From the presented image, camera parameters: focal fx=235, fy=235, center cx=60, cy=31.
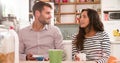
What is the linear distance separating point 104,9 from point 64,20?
1.45m

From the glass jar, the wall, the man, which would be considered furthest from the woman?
the wall

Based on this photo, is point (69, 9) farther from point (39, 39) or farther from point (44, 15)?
point (39, 39)

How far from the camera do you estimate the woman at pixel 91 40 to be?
236cm

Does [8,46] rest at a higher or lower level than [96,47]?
higher

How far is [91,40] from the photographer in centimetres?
242

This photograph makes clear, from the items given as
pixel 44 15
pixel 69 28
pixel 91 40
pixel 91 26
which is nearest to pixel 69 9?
pixel 69 28

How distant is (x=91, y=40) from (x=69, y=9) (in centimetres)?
492

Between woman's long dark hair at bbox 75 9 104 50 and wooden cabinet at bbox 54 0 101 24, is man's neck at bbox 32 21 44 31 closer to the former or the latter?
woman's long dark hair at bbox 75 9 104 50

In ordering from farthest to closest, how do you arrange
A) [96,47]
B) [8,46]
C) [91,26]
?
1. [91,26]
2. [96,47]
3. [8,46]

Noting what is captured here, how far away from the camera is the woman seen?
2.36 metres

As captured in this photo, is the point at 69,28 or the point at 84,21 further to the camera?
the point at 69,28

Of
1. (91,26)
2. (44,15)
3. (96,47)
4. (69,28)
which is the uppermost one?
(44,15)

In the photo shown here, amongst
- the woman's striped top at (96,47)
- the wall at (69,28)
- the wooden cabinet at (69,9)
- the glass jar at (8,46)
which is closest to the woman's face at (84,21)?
the woman's striped top at (96,47)

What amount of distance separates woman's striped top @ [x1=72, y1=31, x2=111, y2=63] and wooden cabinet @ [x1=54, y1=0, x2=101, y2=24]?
15.2ft
